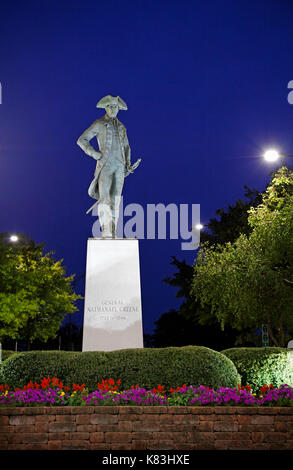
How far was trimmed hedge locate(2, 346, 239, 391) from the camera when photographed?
10039 mm

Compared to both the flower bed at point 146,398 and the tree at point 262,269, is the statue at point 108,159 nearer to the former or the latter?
the flower bed at point 146,398

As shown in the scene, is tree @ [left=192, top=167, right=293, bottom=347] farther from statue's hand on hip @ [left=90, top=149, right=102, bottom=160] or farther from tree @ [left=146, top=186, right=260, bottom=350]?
statue's hand on hip @ [left=90, top=149, right=102, bottom=160]

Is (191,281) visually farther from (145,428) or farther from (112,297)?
(145,428)

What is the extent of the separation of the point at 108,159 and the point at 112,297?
3.90 meters

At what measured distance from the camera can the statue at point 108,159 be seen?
1462cm

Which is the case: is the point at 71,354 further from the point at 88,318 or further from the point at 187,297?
the point at 187,297

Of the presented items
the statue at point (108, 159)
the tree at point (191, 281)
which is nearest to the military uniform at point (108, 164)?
the statue at point (108, 159)

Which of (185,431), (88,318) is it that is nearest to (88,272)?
(88,318)

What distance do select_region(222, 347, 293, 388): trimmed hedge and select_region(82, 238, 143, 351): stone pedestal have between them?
2.53 metres

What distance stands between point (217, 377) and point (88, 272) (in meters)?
4.92

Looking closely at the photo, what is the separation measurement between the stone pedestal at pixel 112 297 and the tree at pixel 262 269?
10582 mm

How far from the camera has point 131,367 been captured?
10.4m

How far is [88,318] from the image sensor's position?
13164 mm

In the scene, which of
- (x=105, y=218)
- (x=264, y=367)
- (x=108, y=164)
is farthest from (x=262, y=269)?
(x=264, y=367)
